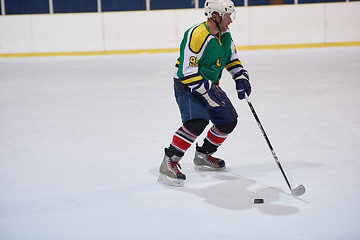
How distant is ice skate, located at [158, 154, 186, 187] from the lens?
3281 millimetres

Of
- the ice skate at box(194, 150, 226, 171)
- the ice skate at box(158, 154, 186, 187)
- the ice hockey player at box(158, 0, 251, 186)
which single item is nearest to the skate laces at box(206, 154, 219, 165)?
the ice skate at box(194, 150, 226, 171)

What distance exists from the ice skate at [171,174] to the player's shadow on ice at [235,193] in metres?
0.05

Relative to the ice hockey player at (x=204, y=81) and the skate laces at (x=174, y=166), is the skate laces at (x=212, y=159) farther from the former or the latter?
the skate laces at (x=174, y=166)

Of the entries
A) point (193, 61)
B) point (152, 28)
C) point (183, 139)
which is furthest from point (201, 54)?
point (152, 28)

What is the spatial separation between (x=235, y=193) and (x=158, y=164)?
76 centimetres

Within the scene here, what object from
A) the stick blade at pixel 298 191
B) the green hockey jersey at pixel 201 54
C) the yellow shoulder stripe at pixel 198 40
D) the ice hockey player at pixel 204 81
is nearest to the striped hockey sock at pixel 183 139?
the ice hockey player at pixel 204 81

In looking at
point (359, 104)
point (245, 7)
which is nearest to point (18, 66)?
point (245, 7)

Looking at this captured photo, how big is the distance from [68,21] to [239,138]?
289 inches

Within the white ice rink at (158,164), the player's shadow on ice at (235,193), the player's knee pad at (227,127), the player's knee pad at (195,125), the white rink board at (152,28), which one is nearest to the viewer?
the white ice rink at (158,164)

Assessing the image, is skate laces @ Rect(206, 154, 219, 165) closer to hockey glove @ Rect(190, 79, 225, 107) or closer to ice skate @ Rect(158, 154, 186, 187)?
ice skate @ Rect(158, 154, 186, 187)

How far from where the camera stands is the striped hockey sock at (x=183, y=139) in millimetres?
3273

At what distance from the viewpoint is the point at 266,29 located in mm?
10852

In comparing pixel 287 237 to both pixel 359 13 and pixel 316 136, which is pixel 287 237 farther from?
pixel 359 13

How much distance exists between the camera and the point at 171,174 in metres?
3.30
